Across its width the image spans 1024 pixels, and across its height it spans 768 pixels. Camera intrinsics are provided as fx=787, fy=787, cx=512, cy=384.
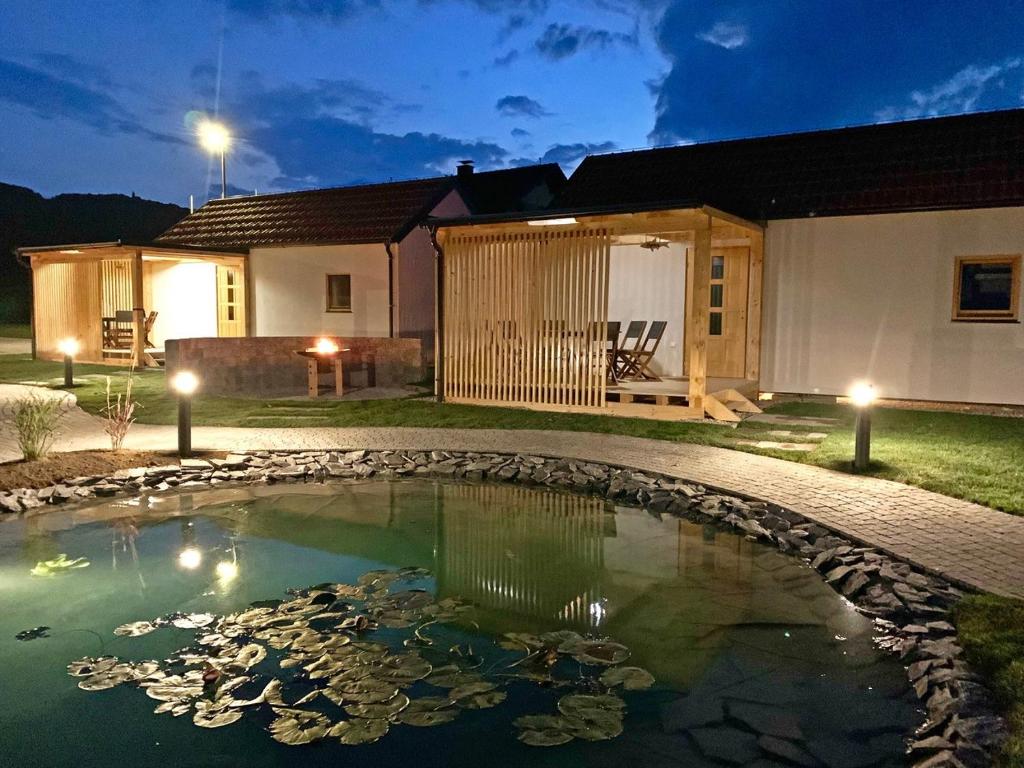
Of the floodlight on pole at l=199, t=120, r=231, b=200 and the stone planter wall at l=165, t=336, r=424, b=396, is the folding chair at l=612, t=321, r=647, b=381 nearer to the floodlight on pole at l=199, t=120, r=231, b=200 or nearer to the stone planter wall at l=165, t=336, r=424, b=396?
the stone planter wall at l=165, t=336, r=424, b=396

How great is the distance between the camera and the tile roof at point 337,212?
1812 centimetres

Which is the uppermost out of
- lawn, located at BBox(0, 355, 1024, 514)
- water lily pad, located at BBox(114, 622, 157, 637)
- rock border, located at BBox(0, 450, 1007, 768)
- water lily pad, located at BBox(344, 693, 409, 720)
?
lawn, located at BBox(0, 355, 1024, 514)

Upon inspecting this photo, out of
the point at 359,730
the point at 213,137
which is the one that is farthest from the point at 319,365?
the point at 213,137

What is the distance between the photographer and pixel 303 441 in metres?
9.27

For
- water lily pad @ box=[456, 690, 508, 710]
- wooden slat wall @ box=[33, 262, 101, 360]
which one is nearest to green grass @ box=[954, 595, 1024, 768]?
water lily pad @ box=[456, 690, 508, 710]

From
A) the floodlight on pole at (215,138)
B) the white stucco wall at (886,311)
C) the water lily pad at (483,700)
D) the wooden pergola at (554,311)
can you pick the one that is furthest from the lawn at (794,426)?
the floodlight on pole at (215,138)

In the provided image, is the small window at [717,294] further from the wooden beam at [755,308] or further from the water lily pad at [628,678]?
the water lily pad at [628,678]

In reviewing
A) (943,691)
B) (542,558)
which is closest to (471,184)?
(542,558)

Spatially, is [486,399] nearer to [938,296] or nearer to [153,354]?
[938,296]

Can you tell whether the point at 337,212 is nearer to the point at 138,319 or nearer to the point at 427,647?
the point at 138,319

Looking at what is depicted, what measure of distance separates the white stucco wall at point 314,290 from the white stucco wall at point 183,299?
1.72 meters

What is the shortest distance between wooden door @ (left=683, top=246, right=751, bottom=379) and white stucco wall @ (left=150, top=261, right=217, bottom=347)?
1282 centimetres

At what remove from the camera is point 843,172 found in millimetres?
12641

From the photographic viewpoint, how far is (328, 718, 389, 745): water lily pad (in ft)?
11.2
